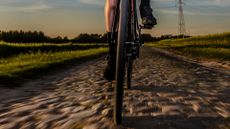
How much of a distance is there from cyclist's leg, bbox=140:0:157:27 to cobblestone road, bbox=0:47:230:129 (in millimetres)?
1074

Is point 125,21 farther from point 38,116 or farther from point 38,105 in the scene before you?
point 38,105

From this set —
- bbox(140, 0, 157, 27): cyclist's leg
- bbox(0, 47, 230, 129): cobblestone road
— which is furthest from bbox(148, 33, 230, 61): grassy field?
bbox(140, 0, 157, 27): cyclist's leg

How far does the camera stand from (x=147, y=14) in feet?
19.6

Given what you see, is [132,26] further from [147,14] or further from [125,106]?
[125,106]

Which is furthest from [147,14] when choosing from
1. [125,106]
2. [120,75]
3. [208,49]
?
[208,49]

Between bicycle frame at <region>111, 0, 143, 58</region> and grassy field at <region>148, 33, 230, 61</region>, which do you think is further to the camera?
grassy field at <region>148, 33, 230, 61</region>

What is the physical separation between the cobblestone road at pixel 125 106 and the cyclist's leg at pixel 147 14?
1074 mm

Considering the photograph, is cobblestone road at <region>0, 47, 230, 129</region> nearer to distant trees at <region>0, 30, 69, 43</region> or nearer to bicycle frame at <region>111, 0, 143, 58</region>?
bicycle frame at <region>111, 0, 143, 58</region>

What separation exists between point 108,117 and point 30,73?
598cm

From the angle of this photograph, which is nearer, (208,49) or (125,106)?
(125,106)

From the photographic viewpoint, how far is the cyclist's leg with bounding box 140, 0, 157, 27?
19.4 feet

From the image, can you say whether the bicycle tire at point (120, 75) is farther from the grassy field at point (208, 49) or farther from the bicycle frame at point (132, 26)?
the grassy field at point (208, 49)

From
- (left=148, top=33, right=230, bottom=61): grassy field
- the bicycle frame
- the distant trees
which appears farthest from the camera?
the distant trees

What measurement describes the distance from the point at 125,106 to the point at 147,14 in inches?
57.8
